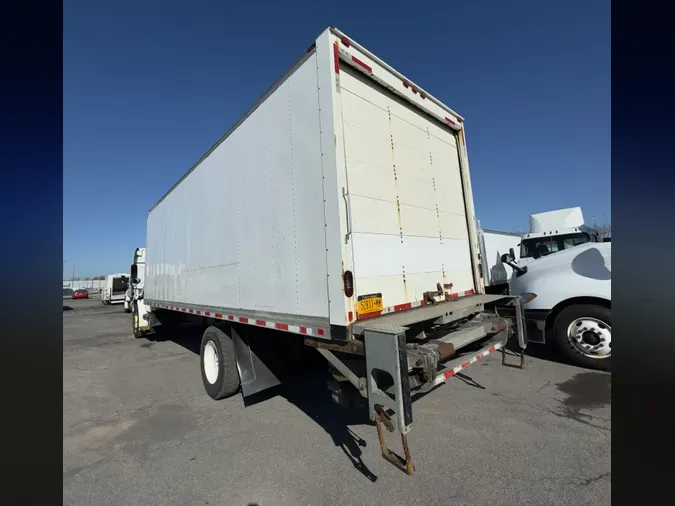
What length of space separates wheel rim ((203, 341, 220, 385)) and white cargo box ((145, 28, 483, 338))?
0.75m

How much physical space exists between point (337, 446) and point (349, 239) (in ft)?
7.45

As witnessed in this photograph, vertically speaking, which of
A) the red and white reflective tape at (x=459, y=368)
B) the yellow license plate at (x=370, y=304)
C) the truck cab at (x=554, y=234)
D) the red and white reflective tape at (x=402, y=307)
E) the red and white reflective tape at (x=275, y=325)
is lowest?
the red and white reflective tape at (x=459, y=368)

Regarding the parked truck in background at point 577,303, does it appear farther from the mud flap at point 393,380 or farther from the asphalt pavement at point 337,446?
the mud flap at point 393,380

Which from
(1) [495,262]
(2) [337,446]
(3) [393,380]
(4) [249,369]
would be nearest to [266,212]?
(4) [249,369]

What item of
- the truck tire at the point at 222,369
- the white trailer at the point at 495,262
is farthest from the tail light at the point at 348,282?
the white trailer at the point at 495,262

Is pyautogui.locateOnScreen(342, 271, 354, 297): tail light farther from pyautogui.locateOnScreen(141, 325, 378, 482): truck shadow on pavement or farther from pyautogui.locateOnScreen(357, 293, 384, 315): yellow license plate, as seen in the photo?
pyautogui.locateOnScreen(141, 325, 378, 482): truck shadow on pavement

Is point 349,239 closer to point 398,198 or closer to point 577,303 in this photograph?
point 398,198

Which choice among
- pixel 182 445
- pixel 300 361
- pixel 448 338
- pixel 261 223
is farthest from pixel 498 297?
pixel 182 445

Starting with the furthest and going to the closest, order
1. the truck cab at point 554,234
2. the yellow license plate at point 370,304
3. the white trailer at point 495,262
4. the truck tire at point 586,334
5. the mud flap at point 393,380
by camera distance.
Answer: the white trailer at point 495,262, the truck cab at point 554,234, the truck tire at point 586,334, the yellow license plate at point 370,304, the mud flap at point 393,380

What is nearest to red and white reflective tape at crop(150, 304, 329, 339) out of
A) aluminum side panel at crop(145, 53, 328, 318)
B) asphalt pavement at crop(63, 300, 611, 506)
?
aluminum side panel at crop(145, 53, 328, 318)

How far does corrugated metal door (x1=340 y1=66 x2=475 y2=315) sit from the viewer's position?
2.99 m

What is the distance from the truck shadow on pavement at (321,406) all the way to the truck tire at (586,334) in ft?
12.2

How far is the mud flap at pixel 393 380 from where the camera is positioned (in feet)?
7.61

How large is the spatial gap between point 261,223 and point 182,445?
2.75 m
